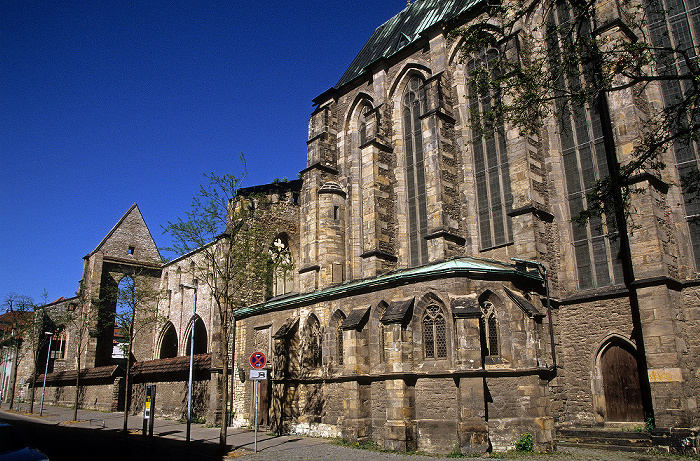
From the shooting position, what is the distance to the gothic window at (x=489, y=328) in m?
14.1

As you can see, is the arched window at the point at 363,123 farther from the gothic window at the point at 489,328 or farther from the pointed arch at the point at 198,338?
the pointed arch at the point at 198,338

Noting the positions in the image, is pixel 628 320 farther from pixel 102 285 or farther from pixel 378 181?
pixel 102 285

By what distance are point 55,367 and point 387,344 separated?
41243mm

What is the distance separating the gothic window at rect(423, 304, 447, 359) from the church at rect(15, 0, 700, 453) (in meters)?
0.04

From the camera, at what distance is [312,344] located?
61.3 feet

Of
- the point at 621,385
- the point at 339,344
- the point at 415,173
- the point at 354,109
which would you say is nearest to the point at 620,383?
the point at 621,385

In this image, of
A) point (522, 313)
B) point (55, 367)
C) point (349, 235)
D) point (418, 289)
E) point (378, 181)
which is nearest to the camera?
point (522, 313)

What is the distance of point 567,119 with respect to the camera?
18.1 metres

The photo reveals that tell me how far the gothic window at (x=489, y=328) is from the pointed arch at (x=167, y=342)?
27.9m

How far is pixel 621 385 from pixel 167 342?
1239 inches

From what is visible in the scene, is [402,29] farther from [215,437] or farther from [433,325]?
[215,437]

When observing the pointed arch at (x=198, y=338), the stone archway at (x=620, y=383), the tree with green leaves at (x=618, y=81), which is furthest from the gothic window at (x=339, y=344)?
the pointed arch at (x=198, y=338)

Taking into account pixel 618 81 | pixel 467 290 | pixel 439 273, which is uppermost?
pixel 618 81

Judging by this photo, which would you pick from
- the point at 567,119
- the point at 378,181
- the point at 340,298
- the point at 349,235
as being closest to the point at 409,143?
the point at 378,181
